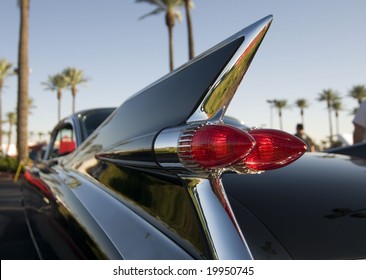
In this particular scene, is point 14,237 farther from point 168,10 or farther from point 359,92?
point 359,92

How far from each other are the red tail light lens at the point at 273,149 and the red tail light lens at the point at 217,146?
90 mm

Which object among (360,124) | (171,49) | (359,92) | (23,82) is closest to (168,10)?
(171,49)

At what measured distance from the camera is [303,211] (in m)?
1.11

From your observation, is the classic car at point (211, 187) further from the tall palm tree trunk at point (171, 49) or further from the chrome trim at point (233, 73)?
the tall palm tree trunk at point (171, 49)

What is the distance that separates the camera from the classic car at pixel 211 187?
0.98 metres

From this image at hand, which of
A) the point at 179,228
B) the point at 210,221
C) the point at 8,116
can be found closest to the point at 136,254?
the point at 179,228

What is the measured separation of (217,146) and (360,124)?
10.8 feet

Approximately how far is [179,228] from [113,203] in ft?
1.40

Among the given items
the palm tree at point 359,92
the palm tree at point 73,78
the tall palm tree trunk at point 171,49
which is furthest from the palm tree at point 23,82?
the palm tree at point 359,92

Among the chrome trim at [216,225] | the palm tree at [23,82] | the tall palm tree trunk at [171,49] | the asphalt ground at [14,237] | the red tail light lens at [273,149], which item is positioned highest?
the tall palm tree trunk at [171,49]

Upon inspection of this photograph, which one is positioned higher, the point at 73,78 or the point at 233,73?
the point at 73,78

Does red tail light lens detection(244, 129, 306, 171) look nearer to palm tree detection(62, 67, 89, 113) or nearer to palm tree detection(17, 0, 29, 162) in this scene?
palm tree detection(17, 0, 29, 162)

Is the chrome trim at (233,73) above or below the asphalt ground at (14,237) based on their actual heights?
above

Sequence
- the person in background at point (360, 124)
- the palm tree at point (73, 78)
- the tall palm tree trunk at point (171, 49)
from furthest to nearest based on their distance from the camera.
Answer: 1. the palm tree at point (73, 78)
2. the tall palm tree trunk at point (171, 49)
3. the person in background at point (360, 124)
